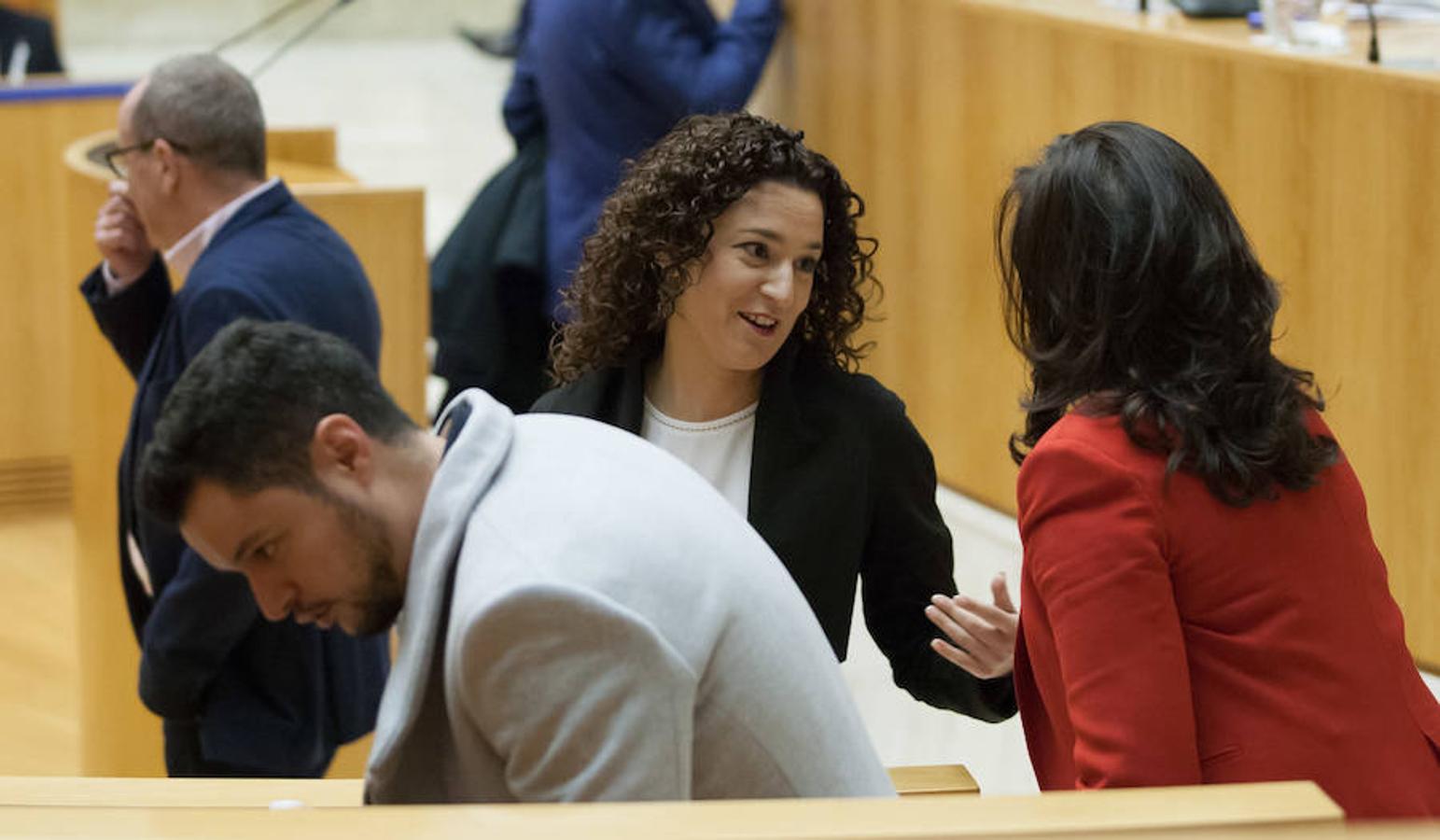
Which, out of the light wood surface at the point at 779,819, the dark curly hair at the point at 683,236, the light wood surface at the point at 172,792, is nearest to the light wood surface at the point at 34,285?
the dark curly hair at the point at 683,236

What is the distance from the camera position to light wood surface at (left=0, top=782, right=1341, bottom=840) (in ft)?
4.50

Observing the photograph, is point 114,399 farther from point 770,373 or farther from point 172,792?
point 172,792

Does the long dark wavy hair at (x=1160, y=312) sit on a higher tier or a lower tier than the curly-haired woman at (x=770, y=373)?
higher

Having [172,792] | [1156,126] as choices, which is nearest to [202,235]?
[172,792]

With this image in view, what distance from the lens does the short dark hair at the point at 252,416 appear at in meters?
1.64

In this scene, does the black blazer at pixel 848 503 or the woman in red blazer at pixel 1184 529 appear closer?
the woman in red blazer at pixel 1184 529

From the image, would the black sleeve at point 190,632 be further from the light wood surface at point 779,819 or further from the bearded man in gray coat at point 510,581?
the light wood surface at point 779,819

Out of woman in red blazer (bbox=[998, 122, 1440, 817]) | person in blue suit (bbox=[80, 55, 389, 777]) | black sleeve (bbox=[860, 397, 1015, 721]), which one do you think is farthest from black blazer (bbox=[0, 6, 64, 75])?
woman in red blazer (bbox=[998, 122, 1440, 817])

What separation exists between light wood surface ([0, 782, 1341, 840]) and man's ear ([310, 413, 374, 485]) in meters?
0.29

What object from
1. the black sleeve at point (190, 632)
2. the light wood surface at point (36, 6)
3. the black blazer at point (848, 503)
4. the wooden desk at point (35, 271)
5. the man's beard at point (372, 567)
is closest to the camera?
the man's beard at point (372, 567)

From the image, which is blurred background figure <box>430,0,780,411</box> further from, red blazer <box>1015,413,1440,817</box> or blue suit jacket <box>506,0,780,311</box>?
red blazer <box>1015,413,1440,817</box>

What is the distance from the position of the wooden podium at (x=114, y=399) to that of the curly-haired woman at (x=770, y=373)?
1.69 metres

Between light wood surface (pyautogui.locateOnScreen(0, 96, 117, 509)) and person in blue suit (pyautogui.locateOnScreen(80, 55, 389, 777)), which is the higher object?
person in blue suit (pyautogui.locateOnScreen(80, 55, 389, 777))

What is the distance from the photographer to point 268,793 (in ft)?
6.16
